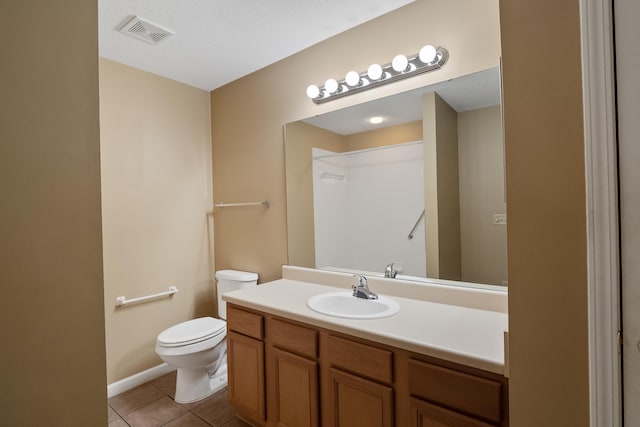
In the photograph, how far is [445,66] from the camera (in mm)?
1648

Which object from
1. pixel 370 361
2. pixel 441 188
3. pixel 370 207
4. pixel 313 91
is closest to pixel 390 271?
pixel 370 207

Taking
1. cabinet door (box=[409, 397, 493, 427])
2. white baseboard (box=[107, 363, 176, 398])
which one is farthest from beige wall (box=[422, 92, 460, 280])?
white baseboard (box=[107, 363, 176, 398])

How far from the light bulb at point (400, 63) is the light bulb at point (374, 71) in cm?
10

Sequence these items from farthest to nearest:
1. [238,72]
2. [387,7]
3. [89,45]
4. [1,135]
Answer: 1. [238,72]
2. [387,7]
3. [89,45]
4. [1,135]

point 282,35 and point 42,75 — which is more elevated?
point 282,35

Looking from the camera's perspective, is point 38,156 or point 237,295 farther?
point 237,295

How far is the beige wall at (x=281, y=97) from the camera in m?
1.59

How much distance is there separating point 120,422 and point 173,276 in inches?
41.0

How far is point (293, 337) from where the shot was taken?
5.16ft

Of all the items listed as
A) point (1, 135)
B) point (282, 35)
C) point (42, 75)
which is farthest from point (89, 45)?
point (282, 35)

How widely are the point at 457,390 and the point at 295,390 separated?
0.82 meters

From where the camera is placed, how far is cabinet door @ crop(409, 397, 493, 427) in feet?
3.49

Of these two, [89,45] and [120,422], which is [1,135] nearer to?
[89,45]

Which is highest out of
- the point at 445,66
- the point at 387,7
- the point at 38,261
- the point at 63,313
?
the point at 387,7
